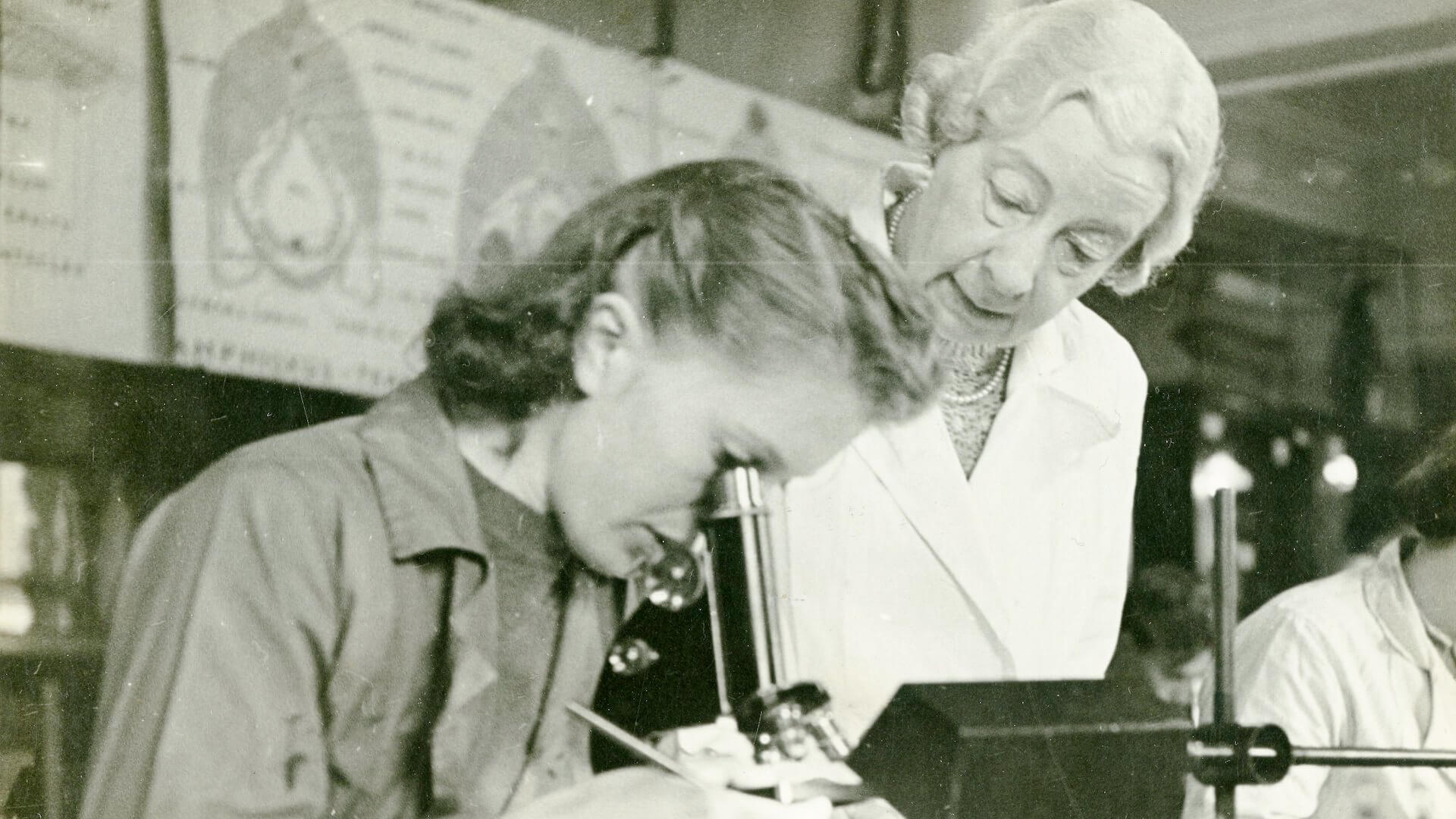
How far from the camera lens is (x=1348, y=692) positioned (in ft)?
7.27

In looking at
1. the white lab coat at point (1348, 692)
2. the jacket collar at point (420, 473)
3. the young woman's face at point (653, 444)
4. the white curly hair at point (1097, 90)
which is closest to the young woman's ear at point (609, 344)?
the young woman's face at point (653, 444)

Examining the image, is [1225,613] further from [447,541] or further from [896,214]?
[447,541]

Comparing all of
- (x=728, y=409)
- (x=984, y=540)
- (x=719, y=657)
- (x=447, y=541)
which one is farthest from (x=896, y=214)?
(x=447, y=541)

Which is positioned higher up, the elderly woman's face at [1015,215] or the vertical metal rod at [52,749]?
the elderly woman's face at [1015,215]

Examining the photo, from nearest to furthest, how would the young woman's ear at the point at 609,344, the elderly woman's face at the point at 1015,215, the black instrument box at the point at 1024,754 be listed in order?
the black instrument box at the point at 1024,754 < the young woman's ear at the point at 609,344 < the elderly woman's face at the point at 1015,215

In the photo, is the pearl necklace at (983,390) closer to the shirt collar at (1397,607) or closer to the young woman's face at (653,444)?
the young woman's face at (653,444)

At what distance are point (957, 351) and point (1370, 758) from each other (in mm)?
897

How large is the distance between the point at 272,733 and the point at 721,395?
81cm

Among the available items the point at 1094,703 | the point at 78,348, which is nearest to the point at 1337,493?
the point at 1094,703

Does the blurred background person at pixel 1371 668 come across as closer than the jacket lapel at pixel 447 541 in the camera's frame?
No

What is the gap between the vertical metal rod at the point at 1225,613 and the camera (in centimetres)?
211

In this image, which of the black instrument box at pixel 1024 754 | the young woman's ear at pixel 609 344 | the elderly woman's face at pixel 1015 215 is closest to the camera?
the black instrument box at pixel 1024 754

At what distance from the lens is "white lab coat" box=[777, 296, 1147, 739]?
83.5 inches

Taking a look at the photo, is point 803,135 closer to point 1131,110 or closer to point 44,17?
point 1131,110
